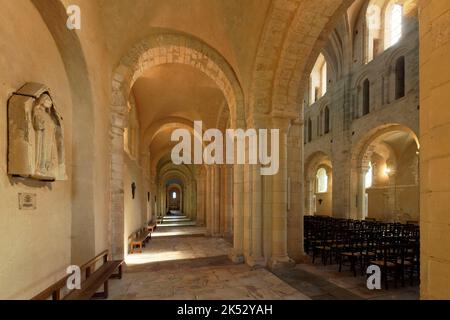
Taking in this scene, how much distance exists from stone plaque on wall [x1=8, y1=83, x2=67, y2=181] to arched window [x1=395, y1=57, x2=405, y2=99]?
586 inches

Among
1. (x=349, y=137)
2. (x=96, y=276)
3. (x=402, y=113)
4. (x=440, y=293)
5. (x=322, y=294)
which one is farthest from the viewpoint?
(x=349, y=137)

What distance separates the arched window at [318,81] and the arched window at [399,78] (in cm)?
667

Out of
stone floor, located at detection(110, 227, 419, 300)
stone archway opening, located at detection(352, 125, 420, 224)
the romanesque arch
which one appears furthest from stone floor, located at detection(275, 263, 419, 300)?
stone archway opening, located at detection(352, 125, 420, 224)

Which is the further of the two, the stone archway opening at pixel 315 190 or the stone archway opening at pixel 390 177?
the stone archway opening at pixel 315 190

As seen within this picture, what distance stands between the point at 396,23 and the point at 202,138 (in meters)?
11.9

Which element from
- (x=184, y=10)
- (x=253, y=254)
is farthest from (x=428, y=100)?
(x=184, y=10)

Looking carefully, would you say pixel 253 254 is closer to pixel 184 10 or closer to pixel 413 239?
pixel 413 239

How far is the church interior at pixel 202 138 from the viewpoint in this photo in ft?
9.22

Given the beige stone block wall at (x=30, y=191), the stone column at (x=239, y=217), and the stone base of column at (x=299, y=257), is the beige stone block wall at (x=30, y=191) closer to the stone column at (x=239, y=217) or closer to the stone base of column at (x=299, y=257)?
the stone column at (x=239, y=217)

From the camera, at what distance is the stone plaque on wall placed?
2830 mm

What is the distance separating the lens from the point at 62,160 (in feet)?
12.7

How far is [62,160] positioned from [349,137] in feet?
52.8

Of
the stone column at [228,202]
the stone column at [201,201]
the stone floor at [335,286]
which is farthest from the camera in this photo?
the stone column at [201,201]

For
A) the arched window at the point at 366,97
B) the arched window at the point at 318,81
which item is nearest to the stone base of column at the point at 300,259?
the arched window at the point at 366,97
